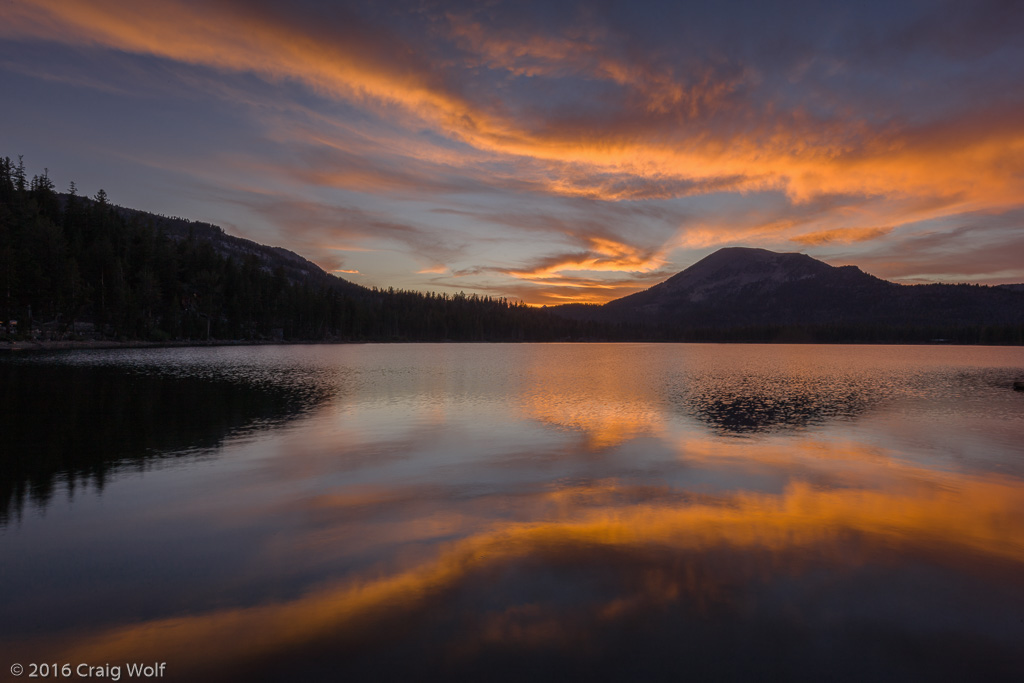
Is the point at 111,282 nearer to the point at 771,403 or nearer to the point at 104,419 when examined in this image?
the point at 104,419

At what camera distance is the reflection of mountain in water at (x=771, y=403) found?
34441mm

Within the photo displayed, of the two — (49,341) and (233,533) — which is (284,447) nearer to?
(233,533)

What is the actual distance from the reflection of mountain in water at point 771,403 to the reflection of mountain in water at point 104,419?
1209 inches

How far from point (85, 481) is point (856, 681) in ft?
77.7

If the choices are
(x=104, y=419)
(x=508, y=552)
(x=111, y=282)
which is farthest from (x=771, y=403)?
(x=111, y=282)

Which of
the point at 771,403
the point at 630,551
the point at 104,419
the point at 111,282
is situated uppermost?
the point at 111,282

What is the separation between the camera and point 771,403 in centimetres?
4400

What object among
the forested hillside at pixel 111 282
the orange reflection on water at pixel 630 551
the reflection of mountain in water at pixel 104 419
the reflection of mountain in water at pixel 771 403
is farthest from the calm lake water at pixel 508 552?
the forested hillside at pixel 111 282

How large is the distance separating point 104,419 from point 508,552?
101ft

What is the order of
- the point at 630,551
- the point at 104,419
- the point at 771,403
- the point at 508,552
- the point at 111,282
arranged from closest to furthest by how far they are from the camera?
the point at 508,552
the point at 630,551
the point at 104,419
the point at 771,403
the point at 111,282

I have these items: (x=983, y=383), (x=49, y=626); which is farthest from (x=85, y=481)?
(x=983, y=383)

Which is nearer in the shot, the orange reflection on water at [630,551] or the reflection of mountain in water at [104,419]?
the orange reflection on water at [630,551]

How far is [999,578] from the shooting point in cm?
1179

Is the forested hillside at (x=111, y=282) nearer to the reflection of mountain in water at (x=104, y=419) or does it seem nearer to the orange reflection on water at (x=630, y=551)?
the reflection of mountain in water at (x=104, y=419)
